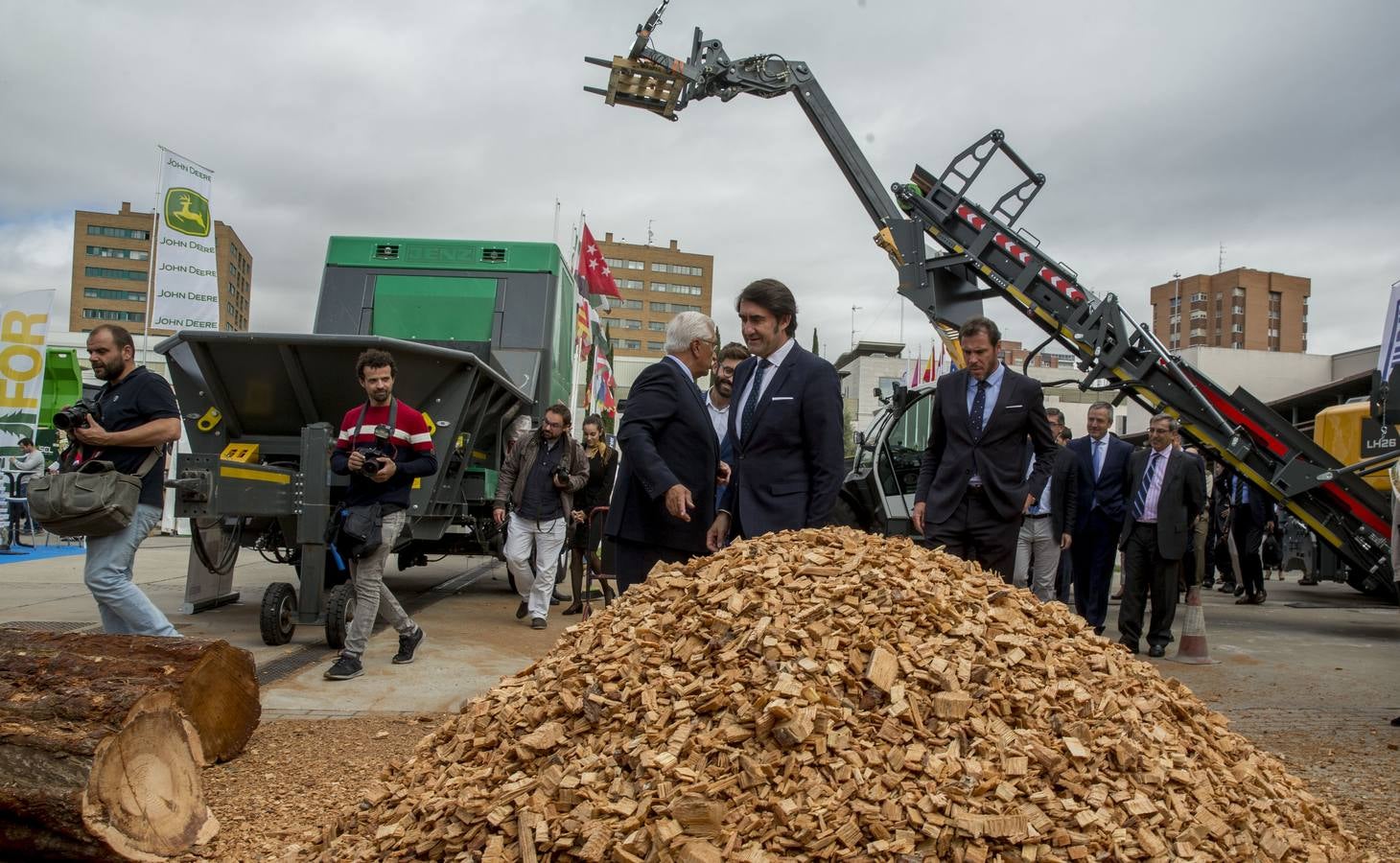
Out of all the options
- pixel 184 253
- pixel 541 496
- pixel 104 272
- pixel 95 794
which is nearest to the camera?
pixel 95 794

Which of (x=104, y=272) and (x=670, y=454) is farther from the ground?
(x=104, y=272)

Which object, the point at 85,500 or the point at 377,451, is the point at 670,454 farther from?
the point at 85,500

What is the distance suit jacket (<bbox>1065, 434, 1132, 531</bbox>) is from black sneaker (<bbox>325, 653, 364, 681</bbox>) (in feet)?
18.7

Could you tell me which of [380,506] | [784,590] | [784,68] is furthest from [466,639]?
[784,68]

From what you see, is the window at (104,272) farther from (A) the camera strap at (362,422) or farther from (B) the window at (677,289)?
(A) the camera strap at (362,422)

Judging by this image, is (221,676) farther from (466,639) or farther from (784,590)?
(466,639)

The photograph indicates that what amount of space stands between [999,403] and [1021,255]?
522 centimetres

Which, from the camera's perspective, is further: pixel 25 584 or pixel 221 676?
pixel 25 584

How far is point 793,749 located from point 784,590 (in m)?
0.64

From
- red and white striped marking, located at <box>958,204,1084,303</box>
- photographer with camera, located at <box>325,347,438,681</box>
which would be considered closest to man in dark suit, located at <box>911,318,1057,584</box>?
photographer with camera, located at <box>325,347,438,681</box>

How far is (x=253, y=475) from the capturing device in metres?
6.38

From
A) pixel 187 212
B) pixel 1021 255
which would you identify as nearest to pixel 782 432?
pixel 1021 255

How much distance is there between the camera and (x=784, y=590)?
310 centimetres

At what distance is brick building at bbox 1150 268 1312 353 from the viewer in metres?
108
